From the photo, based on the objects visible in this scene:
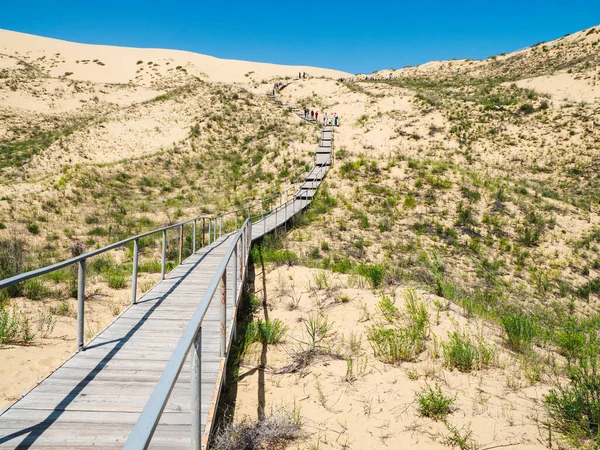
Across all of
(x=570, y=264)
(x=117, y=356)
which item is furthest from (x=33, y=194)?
(x=570, y=264)

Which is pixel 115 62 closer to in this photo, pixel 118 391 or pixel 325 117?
→ pixel 325 117

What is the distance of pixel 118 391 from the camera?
389 cm

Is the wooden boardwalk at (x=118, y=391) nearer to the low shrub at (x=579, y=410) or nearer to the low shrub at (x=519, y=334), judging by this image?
the low shrub at (x=579, y=410)

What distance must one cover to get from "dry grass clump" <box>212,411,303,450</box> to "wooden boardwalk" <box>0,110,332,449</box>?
29 centimetres

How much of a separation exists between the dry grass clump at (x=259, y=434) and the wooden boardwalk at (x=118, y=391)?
0.96 feet

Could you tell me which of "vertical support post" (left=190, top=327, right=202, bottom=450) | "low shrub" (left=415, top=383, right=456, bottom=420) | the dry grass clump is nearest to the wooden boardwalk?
the dry grass clump

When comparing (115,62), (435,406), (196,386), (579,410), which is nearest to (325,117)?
(435,406)

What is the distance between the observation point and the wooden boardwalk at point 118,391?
3213mm

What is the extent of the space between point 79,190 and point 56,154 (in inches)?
481

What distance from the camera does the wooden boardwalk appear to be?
3213mm

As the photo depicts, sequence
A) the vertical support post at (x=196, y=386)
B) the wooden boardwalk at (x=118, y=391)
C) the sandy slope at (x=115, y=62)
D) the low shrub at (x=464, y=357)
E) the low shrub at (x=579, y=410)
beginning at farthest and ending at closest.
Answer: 1. the sandy slope at (x=115, y=62)
2. the low shrub at (x=464, y=357)
3. the low shrub at (x=579, y=410)
4. the wooden boardwalk at (x=118, y=391)
5. the vertical support post at (x=196, y=386)

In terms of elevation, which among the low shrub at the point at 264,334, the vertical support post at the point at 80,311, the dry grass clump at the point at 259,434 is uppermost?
the vertical support post at the point at 80,311

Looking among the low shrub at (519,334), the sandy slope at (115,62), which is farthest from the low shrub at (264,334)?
the sandy slope at (115,62)

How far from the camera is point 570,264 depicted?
1435 centimetres
